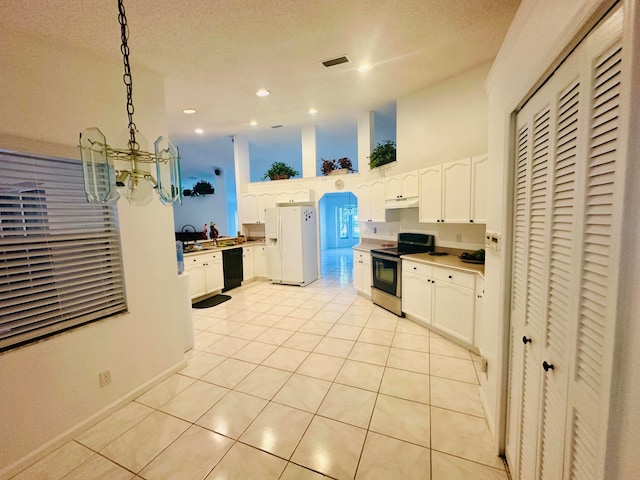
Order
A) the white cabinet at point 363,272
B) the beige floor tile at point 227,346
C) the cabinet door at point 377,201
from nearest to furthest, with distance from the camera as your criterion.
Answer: the beige floor tile at point 227,346 < the cabinet door at point 377,201 < the white cabinet at point 363,272

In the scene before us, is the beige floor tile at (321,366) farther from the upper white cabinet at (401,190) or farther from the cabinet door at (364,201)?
the cabinet door at (364,201)

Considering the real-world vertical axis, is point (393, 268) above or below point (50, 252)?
below

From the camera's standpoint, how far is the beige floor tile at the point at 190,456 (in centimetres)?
164

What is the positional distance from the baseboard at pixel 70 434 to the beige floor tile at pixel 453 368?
264 centimetres

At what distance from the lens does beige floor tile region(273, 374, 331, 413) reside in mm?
2188

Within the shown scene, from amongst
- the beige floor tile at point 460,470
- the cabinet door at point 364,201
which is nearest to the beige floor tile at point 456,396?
the beige floor tile at point 460,470

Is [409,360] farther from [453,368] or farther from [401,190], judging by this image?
[401,190]

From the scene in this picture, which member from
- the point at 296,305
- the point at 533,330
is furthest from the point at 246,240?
the point at 533,330

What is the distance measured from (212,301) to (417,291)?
355cm

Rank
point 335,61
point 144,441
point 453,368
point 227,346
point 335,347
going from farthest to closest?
point 227,346
point 335,347
point 335,61
point 453,368
point 144,441

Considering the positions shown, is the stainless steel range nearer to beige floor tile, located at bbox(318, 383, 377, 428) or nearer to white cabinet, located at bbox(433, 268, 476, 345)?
white cabinet, located at bbox(433, 268, 476, 345)

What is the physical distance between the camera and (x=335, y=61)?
284 centimetres

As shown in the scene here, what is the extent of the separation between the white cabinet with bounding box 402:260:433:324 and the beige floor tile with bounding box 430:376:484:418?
3.29ft

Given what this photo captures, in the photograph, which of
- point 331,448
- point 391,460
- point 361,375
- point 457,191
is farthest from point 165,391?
point 457,191
